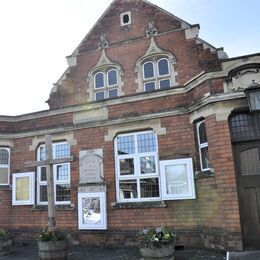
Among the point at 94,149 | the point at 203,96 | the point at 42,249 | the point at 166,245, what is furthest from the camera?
the point at 94,149

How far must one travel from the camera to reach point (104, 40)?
16516mm

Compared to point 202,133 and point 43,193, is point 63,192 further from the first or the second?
point 202,133

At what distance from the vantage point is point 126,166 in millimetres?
10445

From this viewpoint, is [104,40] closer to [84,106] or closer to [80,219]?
[84,106]

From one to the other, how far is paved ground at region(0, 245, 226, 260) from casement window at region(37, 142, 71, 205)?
1788 millimetres

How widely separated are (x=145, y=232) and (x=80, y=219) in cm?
312

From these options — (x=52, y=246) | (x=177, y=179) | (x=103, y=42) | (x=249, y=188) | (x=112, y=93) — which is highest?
(x=103, y=42)

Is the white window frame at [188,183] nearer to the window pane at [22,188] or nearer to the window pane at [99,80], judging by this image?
the window pane at [22,188]

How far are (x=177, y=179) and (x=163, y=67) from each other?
751cm

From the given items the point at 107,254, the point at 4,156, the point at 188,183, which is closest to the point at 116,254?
the point at 107,254

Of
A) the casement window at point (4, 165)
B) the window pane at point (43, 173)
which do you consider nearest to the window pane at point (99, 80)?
the casement window at point (4, 165)

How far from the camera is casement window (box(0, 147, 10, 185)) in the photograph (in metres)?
12.0

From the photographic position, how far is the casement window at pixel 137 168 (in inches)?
396

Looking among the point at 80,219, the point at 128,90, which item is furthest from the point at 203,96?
the point at 128,90
